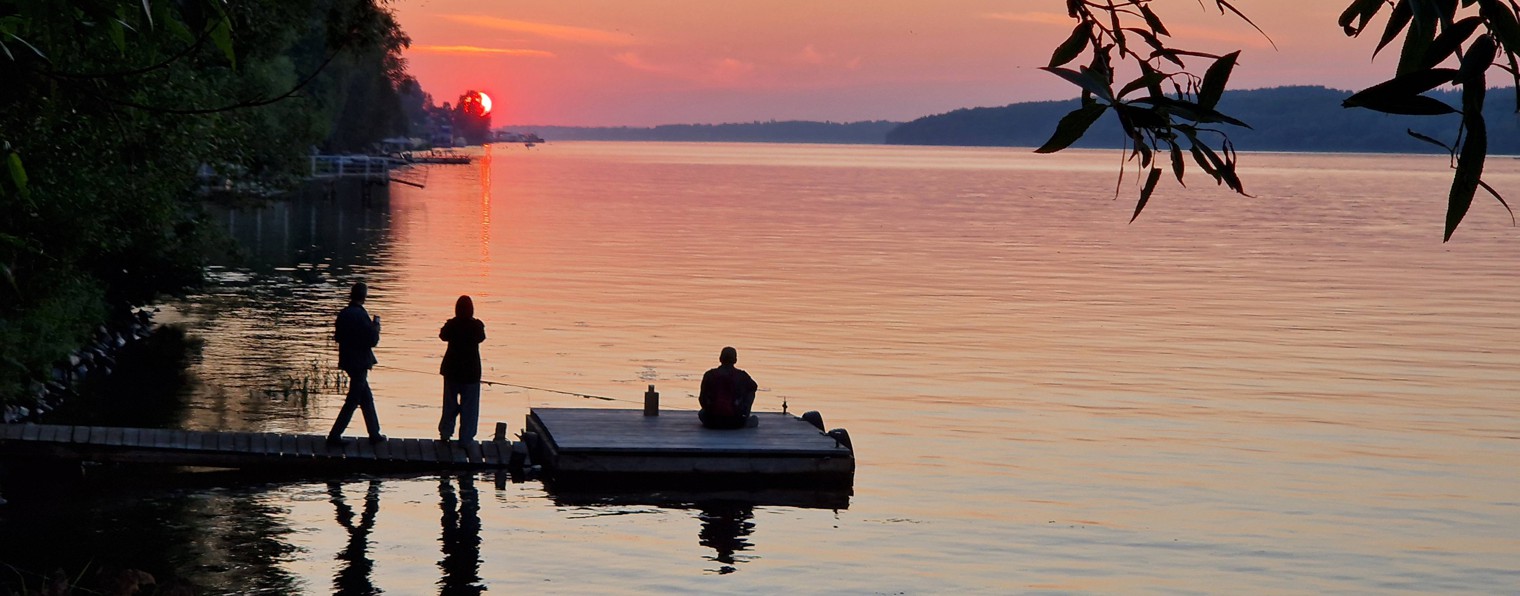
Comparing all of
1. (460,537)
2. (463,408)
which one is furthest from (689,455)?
(460,537)

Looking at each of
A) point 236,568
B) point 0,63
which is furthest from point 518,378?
point 0,63

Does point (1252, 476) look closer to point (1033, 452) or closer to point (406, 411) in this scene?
point (1033, 452)

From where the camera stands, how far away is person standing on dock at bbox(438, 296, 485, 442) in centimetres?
2055

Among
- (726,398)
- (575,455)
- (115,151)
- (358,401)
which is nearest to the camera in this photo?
(358,401)

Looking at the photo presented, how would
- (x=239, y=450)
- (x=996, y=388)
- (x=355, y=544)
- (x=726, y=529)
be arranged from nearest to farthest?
(x=355, y=544) < (x=726, y=529) < (x=239, y=450) < (x=996, y=388)

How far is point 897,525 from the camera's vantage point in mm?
20578

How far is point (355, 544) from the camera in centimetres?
1823

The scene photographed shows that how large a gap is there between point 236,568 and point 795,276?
42.0 meters

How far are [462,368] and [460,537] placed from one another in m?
2.84

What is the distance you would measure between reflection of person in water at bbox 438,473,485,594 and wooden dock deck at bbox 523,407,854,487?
1.27m

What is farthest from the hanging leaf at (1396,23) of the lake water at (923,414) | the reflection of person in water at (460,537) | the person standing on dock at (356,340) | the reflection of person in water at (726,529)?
the person standing on dock at (356,340)

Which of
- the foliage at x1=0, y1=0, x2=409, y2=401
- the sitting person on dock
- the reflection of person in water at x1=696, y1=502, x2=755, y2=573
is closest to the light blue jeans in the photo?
the sitting person on dock

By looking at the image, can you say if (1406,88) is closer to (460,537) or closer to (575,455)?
(460,537)

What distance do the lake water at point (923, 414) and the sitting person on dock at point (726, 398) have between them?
66.9 inches
